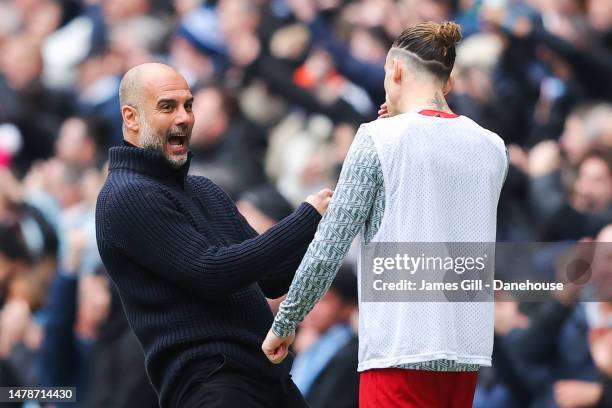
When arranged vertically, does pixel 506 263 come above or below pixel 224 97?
below

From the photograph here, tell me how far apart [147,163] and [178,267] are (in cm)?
37

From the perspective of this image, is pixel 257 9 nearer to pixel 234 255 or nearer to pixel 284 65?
pixel 284 65

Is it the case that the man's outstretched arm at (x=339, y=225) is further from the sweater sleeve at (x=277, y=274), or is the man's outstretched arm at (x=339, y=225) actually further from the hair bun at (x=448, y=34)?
the sweater sleeve at (x=277, y=274)

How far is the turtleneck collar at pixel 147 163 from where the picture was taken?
350cm

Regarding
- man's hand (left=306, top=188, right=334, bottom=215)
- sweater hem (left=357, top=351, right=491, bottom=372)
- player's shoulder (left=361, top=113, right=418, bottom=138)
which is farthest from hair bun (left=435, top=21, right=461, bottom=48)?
sweater hem (left=357, top=351, right=491, bottom=372)

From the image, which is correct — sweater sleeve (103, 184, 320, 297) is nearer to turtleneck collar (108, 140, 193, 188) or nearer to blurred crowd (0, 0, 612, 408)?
turtleneck collar (108, 140, 193, 188)

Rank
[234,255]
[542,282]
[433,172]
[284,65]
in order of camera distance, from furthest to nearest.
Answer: [284,65] < [542,282] < [234,255] < [433,172]

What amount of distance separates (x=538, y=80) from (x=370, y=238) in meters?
3.22

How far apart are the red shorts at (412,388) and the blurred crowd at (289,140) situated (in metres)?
2.72

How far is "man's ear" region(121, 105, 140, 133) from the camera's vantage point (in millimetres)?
3592

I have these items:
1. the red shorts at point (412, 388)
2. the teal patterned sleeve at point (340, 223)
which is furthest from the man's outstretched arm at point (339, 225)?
the red shorts at point (412, 388)

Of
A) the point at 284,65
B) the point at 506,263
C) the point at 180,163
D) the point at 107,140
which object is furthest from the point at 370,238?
the point at 107,140

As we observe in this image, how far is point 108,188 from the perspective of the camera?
350 cm

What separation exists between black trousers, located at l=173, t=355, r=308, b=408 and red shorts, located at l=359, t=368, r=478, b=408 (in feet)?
1.32
